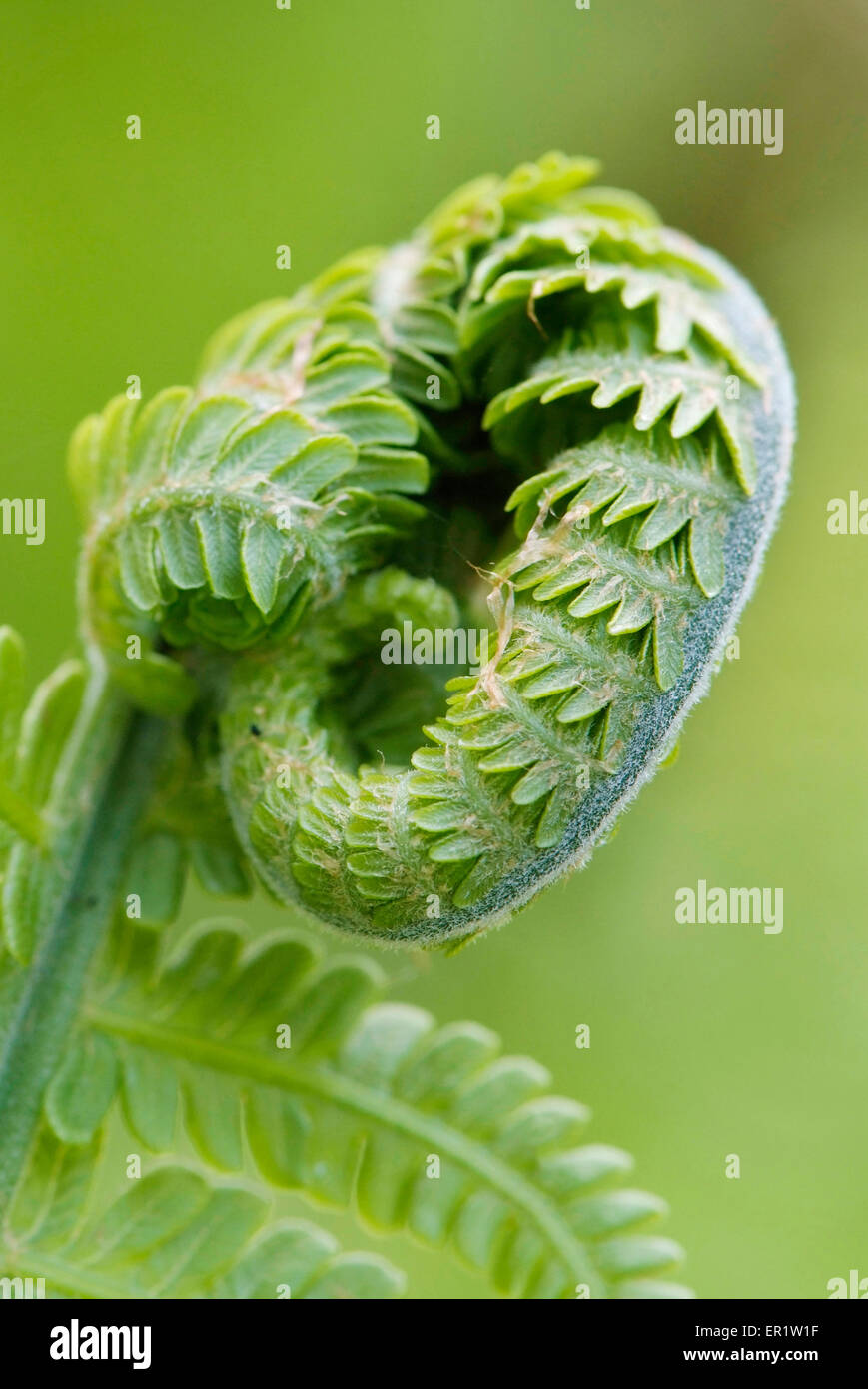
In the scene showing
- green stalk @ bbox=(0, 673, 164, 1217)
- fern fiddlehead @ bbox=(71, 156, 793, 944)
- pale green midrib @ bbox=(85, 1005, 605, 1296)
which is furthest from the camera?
pale green midrib @ bbox=(85, 1005, 605, 1296)

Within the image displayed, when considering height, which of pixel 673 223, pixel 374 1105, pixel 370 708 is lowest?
pixel 374 1105

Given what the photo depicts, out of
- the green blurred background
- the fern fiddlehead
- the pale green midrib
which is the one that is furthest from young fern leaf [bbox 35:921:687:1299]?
the green blurred background

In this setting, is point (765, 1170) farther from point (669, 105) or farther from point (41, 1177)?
point (669, 105)

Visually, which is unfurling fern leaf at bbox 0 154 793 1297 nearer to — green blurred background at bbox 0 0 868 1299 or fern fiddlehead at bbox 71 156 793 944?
fern fiddlehead at bbox 71 156 793 944

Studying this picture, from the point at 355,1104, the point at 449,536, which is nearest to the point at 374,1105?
the point at 355,1104

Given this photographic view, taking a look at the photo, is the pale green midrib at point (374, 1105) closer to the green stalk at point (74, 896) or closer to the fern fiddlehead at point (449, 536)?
the green stalk at point (74, 896)

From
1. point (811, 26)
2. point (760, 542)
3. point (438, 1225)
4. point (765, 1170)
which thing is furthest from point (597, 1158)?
point (811, 26)

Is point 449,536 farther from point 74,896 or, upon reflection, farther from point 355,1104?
point 355,1104
